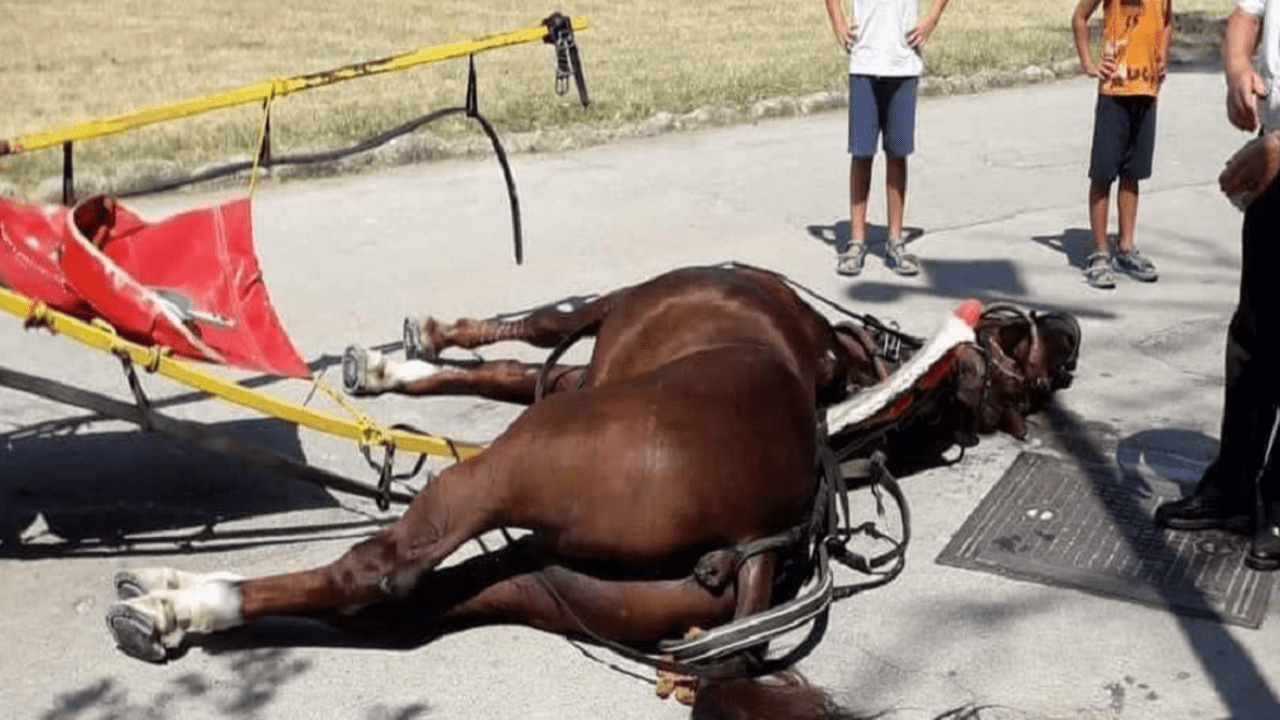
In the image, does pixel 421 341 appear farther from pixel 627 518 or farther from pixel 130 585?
pixel 627 518

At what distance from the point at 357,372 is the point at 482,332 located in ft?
1.67

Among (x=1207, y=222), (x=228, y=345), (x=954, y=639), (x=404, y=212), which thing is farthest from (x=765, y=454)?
(x=1207, y=222)

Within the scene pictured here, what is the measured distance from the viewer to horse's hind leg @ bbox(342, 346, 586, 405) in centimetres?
548

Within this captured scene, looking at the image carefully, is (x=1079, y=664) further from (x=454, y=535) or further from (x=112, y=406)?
(x=112, y=406)

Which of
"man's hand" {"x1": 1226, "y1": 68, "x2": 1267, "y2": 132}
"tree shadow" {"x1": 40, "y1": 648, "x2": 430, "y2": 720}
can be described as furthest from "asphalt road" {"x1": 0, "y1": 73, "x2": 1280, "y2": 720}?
"man's hand" {"x1": 1226, "y1": 68, "x2": 1267, "y2": 132}

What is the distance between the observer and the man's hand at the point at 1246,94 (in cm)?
479

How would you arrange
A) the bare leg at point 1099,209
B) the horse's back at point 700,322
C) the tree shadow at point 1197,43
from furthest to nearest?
the tree shadow at point 1197,43, the bare leg at point 1099,209, the horse's back at point 700,322

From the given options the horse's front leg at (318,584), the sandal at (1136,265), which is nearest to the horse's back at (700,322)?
the horse's front leg at (318,584)

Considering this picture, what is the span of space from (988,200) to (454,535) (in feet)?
21.2

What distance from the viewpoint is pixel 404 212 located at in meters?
9.12

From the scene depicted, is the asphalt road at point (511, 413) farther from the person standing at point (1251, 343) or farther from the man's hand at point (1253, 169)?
the man's hand at point (1253, 169)

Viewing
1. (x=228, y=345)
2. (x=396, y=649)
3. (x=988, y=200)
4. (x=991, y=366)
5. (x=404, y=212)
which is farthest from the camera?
(x=988, y=200)

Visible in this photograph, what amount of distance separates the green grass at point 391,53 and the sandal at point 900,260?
327 centimetres

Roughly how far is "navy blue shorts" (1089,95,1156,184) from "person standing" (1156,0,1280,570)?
2.88 meters
